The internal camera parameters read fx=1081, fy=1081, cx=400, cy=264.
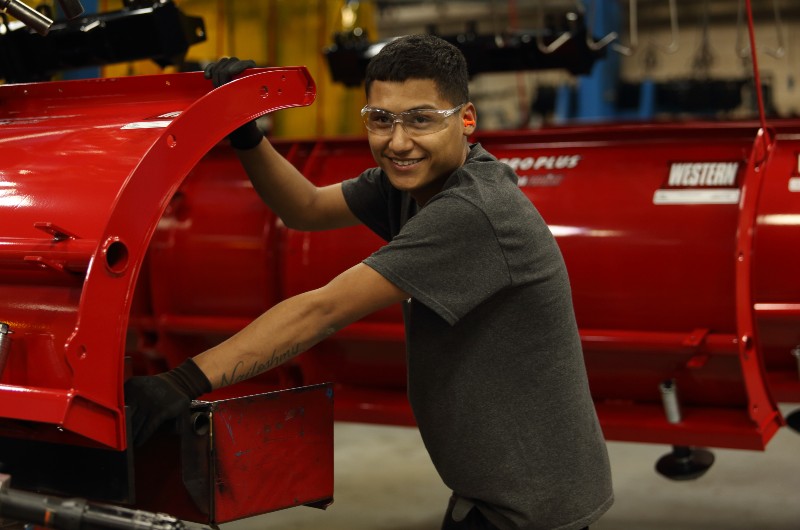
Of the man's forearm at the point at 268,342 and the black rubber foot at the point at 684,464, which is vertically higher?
the man's forearm at the point at 268,342

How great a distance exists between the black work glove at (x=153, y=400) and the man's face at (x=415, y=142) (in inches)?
20.9

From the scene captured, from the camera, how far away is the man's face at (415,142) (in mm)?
1851

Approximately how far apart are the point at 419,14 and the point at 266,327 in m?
13.6

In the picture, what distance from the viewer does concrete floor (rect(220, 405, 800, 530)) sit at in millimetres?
3627

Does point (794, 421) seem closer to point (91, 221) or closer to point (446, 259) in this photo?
point (446, 259)

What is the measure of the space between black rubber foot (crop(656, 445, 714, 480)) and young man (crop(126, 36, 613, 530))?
5.11ft

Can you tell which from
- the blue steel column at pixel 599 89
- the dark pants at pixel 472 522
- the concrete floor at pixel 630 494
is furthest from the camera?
the blue steel column at pixel 599 89

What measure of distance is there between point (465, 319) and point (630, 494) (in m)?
2.34

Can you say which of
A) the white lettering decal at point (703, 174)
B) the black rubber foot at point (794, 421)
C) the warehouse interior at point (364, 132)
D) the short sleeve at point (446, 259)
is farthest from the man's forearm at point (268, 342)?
the black rubber foot at point (794, 421)

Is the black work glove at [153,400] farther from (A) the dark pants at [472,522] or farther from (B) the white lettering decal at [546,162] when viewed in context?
(B) the white lettering decal at [546,162]

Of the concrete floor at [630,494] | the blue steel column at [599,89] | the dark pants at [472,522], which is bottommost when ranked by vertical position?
the concrete floor at [630,494]

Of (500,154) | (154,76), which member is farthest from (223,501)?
(500,154)

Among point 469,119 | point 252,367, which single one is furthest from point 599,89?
point 252,367

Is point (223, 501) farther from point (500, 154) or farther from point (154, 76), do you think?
point (500, 154)
